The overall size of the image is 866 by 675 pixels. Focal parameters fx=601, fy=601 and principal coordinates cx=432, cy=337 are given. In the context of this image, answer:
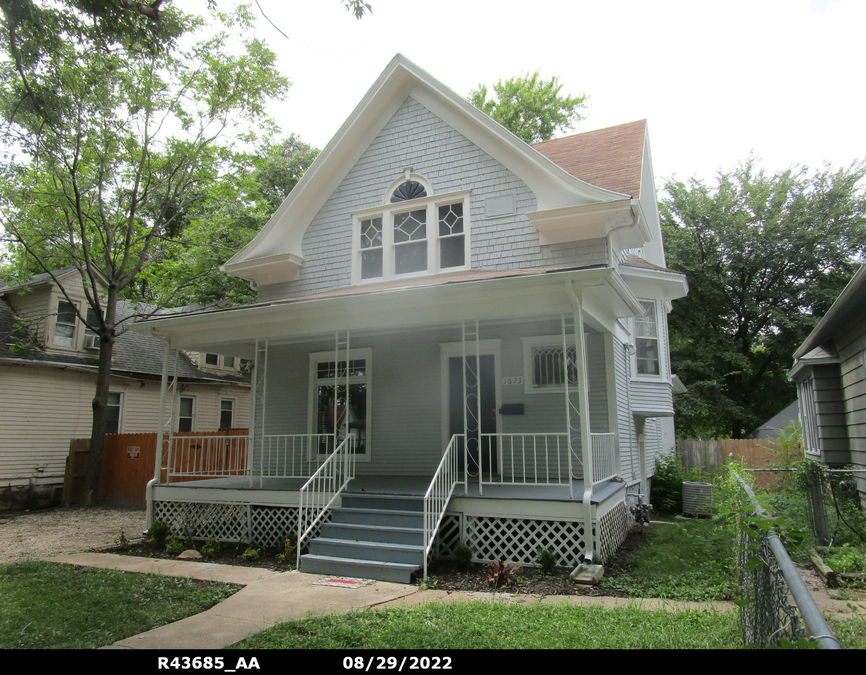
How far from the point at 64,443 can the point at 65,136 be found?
8.00 meters

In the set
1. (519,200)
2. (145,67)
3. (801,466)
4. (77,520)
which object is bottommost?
(77,520)

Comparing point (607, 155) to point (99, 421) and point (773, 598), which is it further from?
point (99, 421)

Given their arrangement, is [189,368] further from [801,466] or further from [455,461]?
[801,466]

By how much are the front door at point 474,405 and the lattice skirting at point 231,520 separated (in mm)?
3149

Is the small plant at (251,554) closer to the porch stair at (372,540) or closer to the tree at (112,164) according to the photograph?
the porch stair at (372,540)

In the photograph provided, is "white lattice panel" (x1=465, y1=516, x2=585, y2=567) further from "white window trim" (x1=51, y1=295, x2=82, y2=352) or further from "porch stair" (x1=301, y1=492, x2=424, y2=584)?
"white window trim" (x1=51, y1=295, x2=82, y2=352)

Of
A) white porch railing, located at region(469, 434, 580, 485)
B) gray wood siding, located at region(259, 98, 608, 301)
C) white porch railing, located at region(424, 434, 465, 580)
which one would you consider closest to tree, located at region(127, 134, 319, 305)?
gray wood siding, located at region(259, 98, 608, 301)

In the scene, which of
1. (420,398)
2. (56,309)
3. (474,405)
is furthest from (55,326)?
(474,405)

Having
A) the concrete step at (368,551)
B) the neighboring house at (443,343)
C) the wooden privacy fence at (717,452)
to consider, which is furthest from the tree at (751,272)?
the concrete step at (368,551)

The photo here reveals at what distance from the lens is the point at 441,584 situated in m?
6.58

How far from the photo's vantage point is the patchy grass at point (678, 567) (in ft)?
19.2

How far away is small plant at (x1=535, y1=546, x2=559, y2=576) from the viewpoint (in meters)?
6.92

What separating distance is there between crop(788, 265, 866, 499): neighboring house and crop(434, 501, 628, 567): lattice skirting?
441 centimetres

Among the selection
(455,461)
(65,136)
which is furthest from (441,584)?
(65,136)
